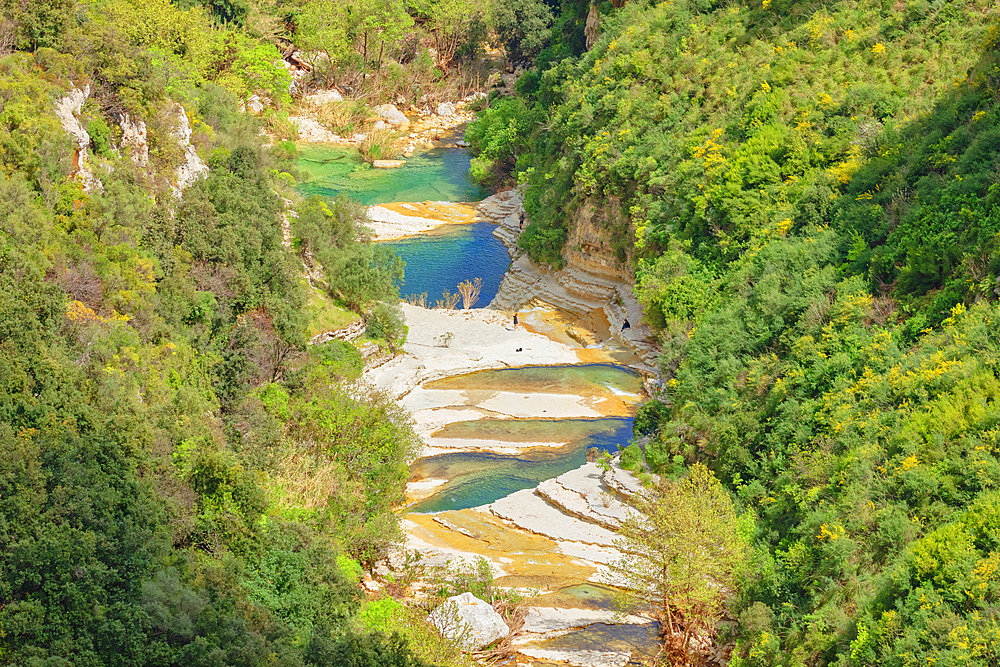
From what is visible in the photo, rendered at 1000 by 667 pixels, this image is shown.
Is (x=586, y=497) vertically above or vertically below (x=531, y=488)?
above

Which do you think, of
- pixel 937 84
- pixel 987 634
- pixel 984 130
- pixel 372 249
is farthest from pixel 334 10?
pixel 987 634

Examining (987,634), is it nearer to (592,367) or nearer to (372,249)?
(592,367)

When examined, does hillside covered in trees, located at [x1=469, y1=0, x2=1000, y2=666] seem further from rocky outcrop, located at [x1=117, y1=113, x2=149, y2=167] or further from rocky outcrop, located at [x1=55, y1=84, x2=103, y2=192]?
rocky outcrop, located at [x1=55, y1=84, x2=103, y2=192]

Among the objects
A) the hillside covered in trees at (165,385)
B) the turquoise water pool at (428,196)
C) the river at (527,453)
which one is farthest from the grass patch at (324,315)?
the turquoise water pool at (428,196)

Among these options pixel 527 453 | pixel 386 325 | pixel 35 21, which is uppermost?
pixel 35 21

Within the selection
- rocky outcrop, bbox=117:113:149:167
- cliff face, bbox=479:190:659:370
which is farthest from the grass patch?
cliff face, bbox=479:190:659:370

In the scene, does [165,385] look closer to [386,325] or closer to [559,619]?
[559,619]

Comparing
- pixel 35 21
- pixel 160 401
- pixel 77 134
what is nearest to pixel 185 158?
pixel 77 134

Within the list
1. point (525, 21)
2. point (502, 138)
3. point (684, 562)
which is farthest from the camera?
point (525, 21)
